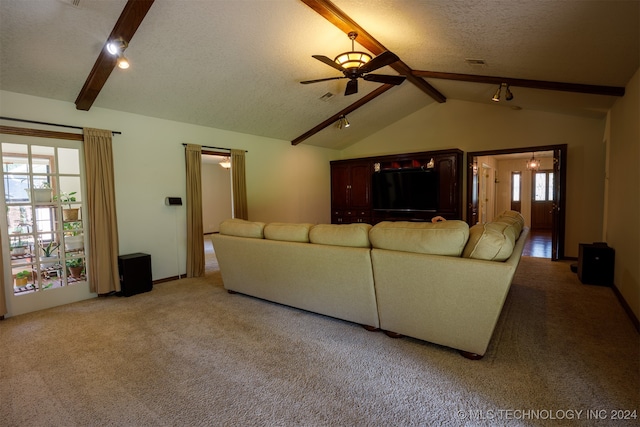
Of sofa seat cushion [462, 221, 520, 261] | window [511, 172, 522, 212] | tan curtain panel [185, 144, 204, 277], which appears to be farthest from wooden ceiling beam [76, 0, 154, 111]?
window [511, 172, 522, 212]

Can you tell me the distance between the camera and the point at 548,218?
990 centimetres

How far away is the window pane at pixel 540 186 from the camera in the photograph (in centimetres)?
999

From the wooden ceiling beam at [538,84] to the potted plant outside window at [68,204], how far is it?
510cm

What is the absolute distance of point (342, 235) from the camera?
2.86m

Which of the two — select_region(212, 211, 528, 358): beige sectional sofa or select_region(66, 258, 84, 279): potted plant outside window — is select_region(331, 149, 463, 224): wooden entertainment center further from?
select_region(66, 258, 84, 279): potted plant outside window

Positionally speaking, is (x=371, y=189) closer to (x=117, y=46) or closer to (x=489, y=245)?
(x=489, y=245)

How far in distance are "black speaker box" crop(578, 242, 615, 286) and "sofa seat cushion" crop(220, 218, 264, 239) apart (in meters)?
4.22

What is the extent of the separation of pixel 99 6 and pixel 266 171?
3.97m

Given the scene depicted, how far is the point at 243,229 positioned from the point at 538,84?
13.7ft

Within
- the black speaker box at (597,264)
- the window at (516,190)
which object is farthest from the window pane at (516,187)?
the black speaker box at (597,264)

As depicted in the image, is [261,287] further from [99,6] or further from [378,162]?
[378,162]

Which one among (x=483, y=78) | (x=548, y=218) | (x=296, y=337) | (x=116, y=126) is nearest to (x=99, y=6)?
(x=116, y=126)

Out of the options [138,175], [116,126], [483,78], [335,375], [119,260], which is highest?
[483,78]

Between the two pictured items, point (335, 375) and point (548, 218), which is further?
point (548, 218)
